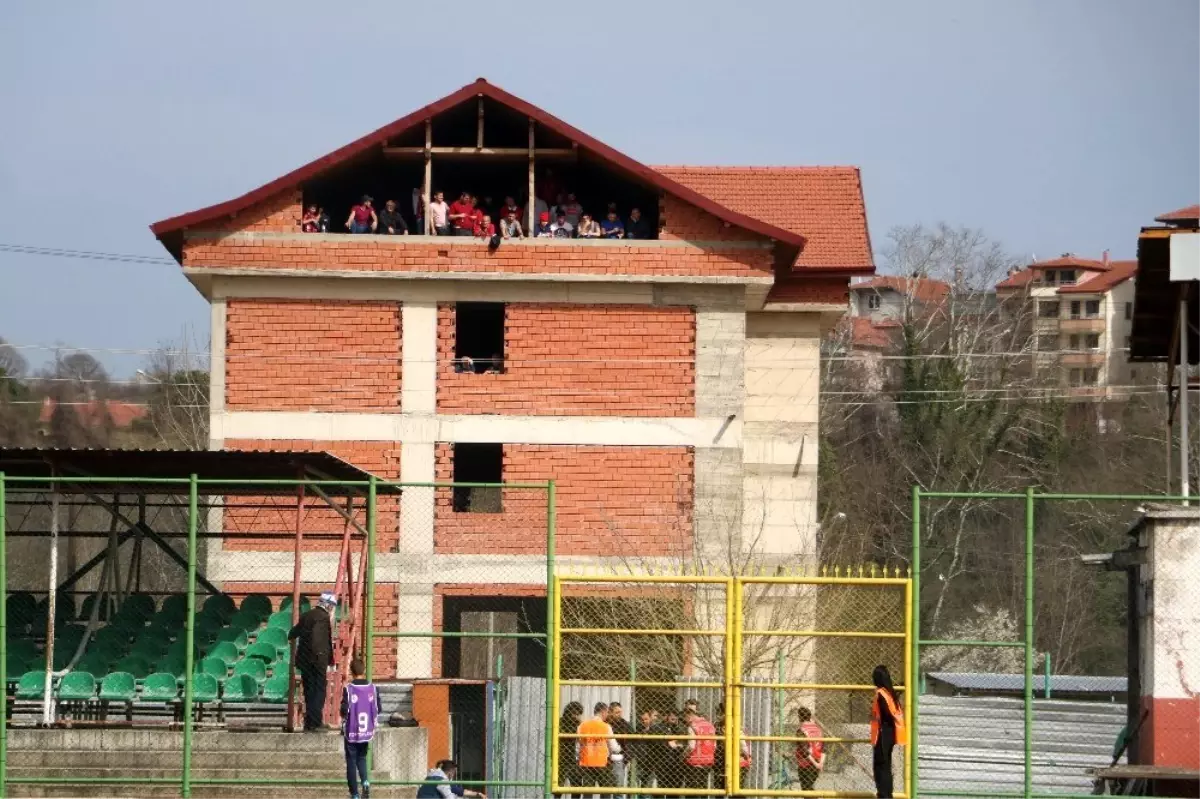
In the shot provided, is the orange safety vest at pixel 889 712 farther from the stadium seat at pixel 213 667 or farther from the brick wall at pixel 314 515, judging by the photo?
the brick wall at pixel 314 515

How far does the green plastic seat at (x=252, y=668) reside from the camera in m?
23.0

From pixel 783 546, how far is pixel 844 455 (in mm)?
35631

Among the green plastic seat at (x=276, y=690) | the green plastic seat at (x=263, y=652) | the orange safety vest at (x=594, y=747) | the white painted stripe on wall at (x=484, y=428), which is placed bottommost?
the orange safety vest at (x=594, y=747)

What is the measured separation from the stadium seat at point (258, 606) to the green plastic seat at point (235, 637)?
96 centimetres

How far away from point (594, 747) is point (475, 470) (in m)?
18.7

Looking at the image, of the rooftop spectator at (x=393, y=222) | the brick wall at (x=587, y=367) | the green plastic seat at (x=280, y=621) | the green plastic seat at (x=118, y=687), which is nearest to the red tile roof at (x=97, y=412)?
the rooftop spectator at (x=393, y=222)

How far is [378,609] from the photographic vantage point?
3516 cm

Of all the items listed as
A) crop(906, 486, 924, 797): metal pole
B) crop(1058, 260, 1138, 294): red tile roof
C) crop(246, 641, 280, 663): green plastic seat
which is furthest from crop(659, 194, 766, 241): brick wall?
crop(1058, 260, 1138, 294): red tile roof

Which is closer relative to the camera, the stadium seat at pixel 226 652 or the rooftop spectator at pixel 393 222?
the stadium seat at pixel 226 652

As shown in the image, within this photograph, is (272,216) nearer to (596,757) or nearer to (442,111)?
(442,111)

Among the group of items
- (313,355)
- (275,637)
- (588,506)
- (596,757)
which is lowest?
(596,757)

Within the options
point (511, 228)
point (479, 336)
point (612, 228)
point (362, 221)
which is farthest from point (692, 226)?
point (362, 221)

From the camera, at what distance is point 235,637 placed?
83.8 feet

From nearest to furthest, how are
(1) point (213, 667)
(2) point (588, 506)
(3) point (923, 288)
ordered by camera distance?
1. (1) point (213, 667)
2. (2) point (588, 506)
3. (3) point (923, 288)
